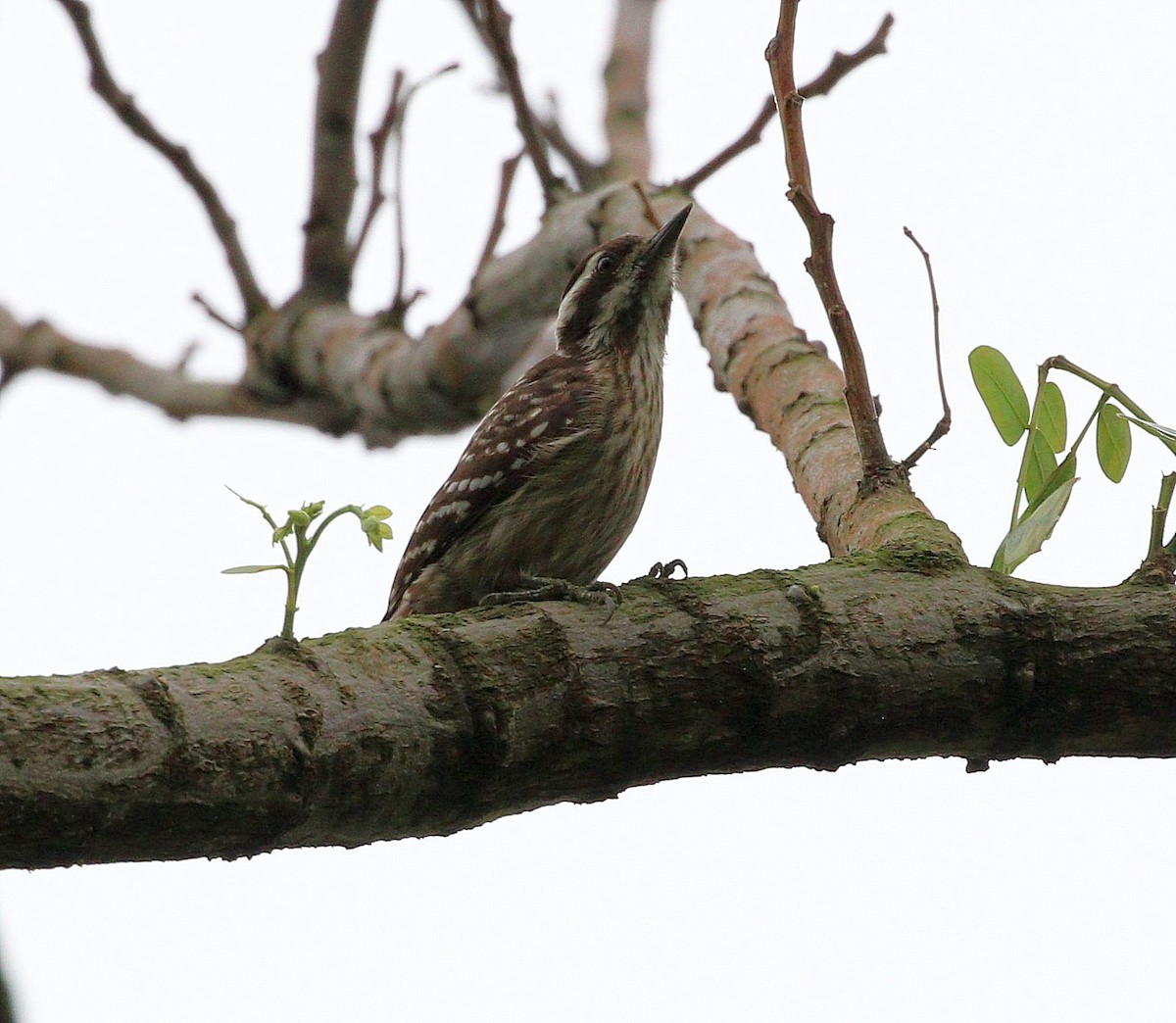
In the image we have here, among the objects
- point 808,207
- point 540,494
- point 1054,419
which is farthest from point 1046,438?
point 540,494

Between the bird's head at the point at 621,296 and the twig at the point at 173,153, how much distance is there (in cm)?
177

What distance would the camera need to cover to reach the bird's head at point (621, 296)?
5484mm

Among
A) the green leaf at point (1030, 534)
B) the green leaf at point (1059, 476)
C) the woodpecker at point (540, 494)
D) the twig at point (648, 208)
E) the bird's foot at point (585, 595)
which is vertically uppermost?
the twig at point (648, 208)

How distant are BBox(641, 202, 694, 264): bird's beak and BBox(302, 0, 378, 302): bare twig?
190 centimetres

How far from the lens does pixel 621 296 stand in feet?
18.3

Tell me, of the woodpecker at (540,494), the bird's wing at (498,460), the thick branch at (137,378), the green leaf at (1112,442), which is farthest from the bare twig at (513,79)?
the green leaf at (1112,442)

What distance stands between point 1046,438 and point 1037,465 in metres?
0.06

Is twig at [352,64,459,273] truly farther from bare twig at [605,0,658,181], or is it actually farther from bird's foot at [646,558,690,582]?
bird's foot at [646,558,690,582]

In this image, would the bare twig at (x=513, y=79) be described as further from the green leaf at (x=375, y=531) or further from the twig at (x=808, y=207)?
the green leaf at (x=375, y=531)

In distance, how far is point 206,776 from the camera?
81.8 inches

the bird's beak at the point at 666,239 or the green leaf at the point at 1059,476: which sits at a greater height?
the bird's beak at the point at 666,239

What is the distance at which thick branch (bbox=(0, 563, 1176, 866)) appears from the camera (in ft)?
6.67

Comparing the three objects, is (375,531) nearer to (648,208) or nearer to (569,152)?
(648,208)

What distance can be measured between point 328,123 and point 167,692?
5.00 m
